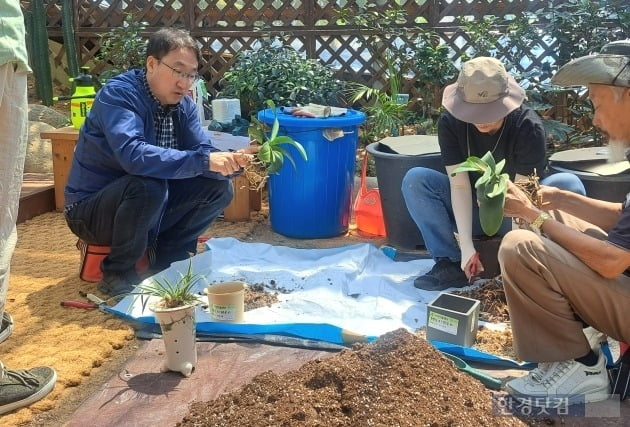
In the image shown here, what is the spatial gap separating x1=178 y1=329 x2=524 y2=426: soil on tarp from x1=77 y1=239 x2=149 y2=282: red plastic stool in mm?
1464

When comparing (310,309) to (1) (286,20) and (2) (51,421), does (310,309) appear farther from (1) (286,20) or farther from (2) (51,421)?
(1) (286,20)

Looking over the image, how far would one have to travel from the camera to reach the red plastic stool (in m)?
3.34

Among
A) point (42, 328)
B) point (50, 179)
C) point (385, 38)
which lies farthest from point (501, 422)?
point (385, 38)

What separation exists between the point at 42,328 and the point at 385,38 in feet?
14.9

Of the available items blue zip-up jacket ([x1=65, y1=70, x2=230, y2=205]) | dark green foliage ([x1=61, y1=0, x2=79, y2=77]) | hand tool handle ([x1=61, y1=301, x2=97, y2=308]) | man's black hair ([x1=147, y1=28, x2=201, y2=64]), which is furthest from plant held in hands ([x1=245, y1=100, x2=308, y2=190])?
dark green foliage ([x1=61, y1=0, x2=79, y2=77])

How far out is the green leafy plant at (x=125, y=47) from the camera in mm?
6645

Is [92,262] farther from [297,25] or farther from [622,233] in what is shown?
[297,25]

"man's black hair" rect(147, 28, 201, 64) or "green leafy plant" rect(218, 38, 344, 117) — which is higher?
"man's black hair" rect(147, 28, 201, 64)

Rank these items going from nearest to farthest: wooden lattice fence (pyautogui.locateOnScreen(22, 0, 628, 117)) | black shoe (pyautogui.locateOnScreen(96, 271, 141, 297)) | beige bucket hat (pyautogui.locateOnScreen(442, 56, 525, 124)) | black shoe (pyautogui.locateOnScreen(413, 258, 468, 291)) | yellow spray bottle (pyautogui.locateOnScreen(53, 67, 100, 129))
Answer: beige bucket hat (pyautogui.locateOnScreen(442, 56, 525, 124))
black shoe (pyautogui.locateOnScreen(96, 271, 141, 297))
black shoe (pyautogui.locateOnScreen(413, 258, 468, 291))
yellow spray bottle (pyautogui.locateOnScreen(53, 67, 100, 129))
wooden lattice fence (pyautogui.locateOnScreen(22, 0, 628, 117))

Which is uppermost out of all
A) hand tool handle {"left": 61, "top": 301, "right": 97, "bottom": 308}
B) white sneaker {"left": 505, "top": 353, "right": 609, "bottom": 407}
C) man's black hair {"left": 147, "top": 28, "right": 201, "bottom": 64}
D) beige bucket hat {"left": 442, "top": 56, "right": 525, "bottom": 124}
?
man's black hair {"left": 147, "top": 28, "right": 201, "bottom": 64}

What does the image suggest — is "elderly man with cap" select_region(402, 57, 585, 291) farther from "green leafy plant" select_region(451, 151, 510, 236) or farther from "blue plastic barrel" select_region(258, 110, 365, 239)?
"blue plastic barrel" select_region(258, 110, 365, 239)

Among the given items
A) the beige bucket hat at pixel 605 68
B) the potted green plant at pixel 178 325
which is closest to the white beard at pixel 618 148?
the beige bucket hat at pixel 605 68

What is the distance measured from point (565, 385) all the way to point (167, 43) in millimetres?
2086

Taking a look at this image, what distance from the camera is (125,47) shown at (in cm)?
670
